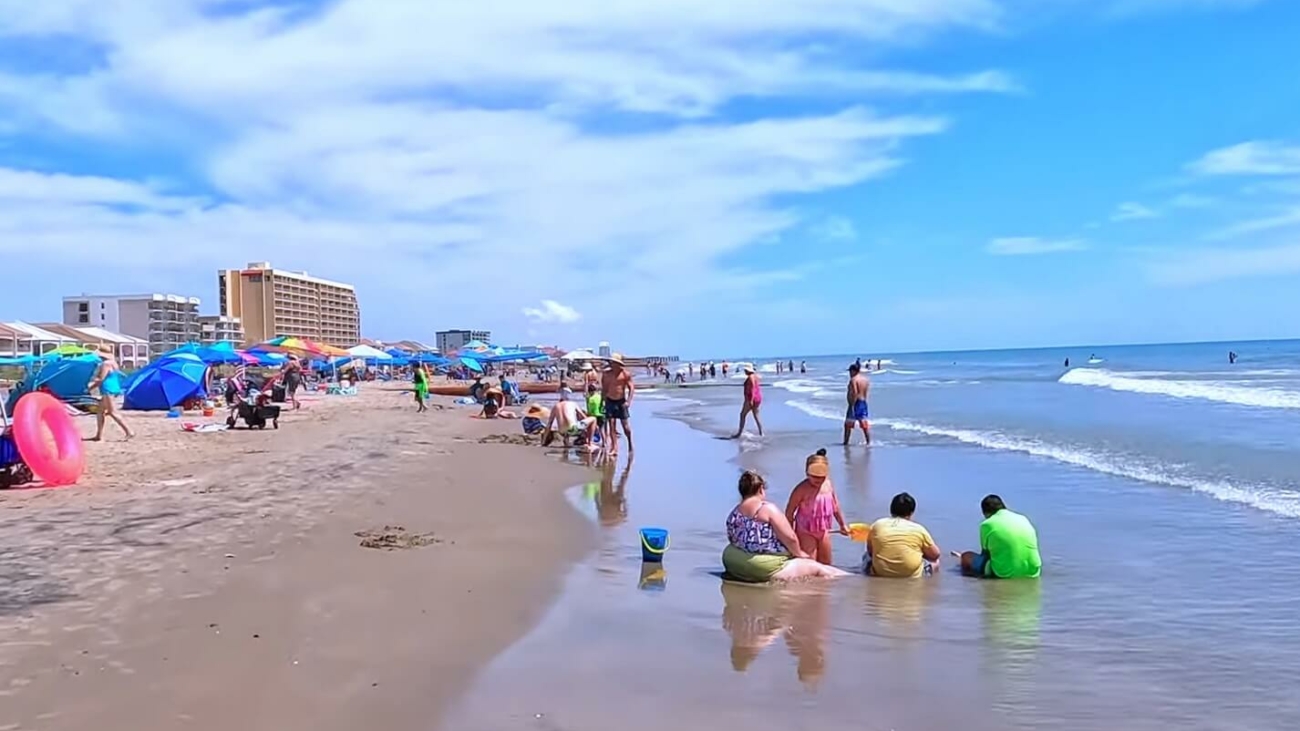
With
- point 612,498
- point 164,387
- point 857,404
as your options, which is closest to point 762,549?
point 612,498

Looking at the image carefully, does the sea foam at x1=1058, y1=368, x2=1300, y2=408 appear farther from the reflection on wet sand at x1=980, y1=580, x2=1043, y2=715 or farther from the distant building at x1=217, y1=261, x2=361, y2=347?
the distant building at x1=217, y1=261, x2=361, y2=347

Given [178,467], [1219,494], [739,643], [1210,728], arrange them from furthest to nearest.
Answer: [178,467]
[1219,494]
[739,643]
[1210,728]

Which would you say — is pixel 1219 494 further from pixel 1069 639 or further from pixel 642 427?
pixel 642 427

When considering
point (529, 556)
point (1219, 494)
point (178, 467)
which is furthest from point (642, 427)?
point (529, 556)

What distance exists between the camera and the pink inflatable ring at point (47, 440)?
9.98 meters

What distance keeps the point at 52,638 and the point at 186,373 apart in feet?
65.8

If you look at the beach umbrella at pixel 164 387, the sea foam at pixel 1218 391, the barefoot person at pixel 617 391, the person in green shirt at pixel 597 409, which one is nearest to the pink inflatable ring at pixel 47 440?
the barefoot person at pixel 617 391

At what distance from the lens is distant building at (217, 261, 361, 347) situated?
10550cm

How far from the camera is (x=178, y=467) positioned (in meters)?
12.0

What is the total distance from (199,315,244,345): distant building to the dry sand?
98.4 meters

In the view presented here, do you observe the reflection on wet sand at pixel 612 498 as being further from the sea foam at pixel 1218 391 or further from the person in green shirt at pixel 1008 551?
the sea foam at pixel 1218 391

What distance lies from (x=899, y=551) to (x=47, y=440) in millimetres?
8812

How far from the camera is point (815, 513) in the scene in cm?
716

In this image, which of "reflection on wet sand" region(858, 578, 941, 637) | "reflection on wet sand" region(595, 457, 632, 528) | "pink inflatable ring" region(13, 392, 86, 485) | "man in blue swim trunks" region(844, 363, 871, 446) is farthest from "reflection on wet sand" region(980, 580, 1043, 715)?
"pink inflatable ring" region(13, 392, 86, 485)
